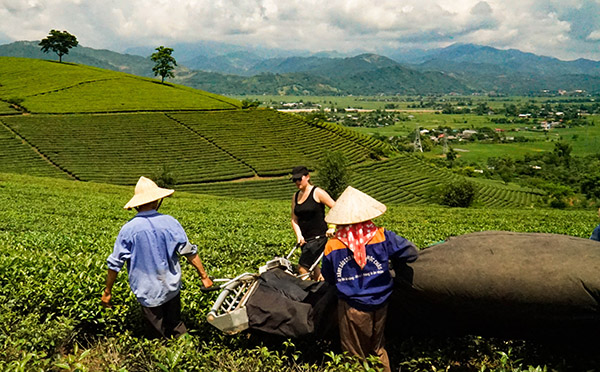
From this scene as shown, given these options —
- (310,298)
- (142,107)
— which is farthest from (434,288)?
(142,107)

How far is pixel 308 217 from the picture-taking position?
688 cm

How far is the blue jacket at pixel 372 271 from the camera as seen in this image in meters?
4.14

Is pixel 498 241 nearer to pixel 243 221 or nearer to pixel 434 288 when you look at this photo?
pixel 434 288

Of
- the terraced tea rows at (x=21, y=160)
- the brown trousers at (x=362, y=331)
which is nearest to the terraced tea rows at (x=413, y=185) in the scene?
the terraced tea rows at (x=21, y=160)

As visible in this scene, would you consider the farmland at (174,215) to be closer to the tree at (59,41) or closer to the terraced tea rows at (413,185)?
the terraced tea rows at (413,185)

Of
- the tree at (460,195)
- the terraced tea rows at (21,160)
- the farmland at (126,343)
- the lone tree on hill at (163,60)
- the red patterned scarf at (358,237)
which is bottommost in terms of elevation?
the tree at (460,195)

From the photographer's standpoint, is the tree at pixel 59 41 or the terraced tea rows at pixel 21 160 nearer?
the terraced tea rows at pixel 21 160

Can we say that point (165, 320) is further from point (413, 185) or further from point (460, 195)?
point (413, 185)

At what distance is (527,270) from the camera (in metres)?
3.49

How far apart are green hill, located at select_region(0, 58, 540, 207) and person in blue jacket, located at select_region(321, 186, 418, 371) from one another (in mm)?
51383

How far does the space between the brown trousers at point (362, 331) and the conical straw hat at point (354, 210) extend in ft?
2.85

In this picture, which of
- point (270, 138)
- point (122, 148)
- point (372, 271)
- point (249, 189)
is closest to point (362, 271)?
point (372, 271)

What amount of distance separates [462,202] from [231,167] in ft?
109

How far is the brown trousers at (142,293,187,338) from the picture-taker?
475 centimetres
